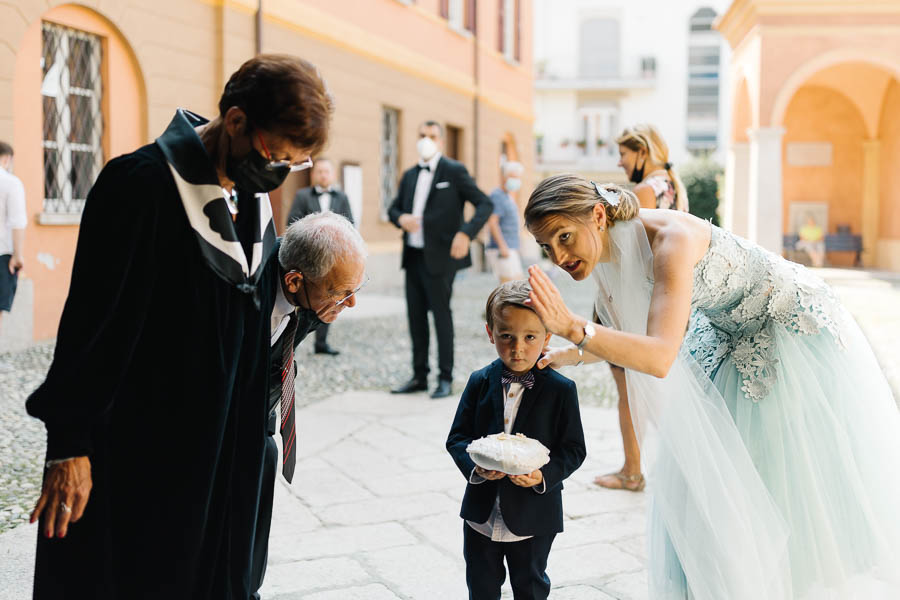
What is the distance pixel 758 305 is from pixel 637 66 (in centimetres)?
3942

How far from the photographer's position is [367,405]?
6191 mm

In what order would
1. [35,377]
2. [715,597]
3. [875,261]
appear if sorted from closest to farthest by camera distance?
[715,597] < [35,377] < [875,261]

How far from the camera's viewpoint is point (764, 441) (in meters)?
2.67

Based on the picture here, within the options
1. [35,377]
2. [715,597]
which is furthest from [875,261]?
[715,597]

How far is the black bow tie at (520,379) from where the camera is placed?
252 centimetres

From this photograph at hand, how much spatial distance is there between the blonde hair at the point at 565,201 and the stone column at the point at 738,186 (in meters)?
16.6

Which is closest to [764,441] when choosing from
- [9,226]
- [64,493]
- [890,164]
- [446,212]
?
[64,493]

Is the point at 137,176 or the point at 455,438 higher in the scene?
the point at 137,176

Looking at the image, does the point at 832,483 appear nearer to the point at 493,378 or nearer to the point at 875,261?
the point at 493,378

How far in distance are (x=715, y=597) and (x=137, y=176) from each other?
1.84m

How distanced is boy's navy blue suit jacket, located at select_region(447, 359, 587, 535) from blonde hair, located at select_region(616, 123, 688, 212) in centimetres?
217

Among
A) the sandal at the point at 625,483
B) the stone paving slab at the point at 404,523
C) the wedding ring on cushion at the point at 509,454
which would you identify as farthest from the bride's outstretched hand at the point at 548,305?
the sandal at the point at 625,483

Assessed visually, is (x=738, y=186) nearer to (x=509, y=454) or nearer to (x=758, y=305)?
(x=758, y=305)

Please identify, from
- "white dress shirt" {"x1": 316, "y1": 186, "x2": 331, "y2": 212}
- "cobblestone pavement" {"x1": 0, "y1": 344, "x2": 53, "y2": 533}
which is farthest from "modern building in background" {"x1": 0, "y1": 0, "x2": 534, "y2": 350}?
"white dress shirt" {"x1": 316, "y1": 186, "x2": 331, "y2": 212}
